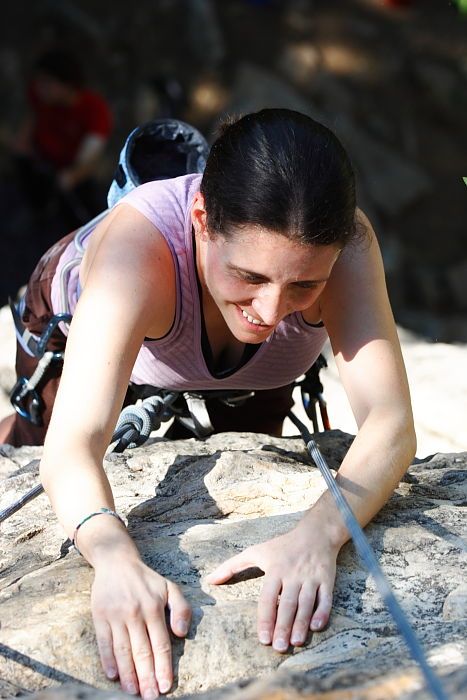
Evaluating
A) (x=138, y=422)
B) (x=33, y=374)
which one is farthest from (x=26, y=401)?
(x=138, y=422)

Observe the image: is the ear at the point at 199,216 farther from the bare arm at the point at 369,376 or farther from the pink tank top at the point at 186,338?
the bare arm at the point at 369,376

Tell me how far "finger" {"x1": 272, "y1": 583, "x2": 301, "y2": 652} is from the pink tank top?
64 cm

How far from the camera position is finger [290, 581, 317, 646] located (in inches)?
56.2

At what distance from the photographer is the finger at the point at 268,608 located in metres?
1.43

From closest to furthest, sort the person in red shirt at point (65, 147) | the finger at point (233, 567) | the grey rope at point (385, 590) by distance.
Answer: the grey rope at point (385, 590), the finger at point (233, 567), the person in red shirt at point (65, 147)

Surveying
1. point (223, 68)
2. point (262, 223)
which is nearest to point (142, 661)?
point (262, 223)

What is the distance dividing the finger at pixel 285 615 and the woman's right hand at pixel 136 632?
5.2 inches

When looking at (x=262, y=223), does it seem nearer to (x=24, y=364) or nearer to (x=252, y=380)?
(x=252, y=380)

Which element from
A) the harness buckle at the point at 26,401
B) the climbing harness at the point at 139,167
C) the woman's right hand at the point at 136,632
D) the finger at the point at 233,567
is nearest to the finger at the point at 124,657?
the woman's right hand at the point at 136,632

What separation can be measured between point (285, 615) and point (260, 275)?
541mm

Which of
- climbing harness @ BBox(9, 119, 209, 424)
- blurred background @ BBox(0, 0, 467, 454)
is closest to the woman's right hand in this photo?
climbing harness @ BBox(9, 119, 209, 424)

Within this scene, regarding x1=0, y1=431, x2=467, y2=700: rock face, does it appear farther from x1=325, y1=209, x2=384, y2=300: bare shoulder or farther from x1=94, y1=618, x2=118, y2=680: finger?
x1=325, y1=209, x2=384, y2=300: bare shoulder

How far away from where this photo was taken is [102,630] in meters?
1.38

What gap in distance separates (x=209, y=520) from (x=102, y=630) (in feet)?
1.58
